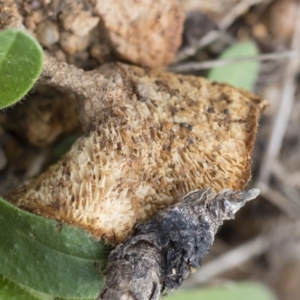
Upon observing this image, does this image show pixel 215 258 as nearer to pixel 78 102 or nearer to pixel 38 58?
pixel 78 102

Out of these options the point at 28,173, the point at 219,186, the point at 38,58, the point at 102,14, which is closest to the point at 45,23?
the point at 102,14

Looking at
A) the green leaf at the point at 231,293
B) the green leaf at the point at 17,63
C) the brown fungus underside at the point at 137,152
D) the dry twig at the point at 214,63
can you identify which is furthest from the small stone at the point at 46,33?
the green leaf at the point at 231,293

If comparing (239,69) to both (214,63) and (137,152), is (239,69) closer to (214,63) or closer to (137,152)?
(214,63)

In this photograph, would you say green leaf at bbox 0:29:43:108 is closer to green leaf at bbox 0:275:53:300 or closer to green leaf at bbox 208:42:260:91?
green leaf at bbox 0:275:53:300

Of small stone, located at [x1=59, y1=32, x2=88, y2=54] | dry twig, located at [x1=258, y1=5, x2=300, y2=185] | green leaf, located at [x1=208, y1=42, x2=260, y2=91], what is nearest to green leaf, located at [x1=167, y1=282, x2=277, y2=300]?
dry twig, located at [x1=258, y1=5, x2=300, y2=185]

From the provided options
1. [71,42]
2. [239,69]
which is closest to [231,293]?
[239,69]
